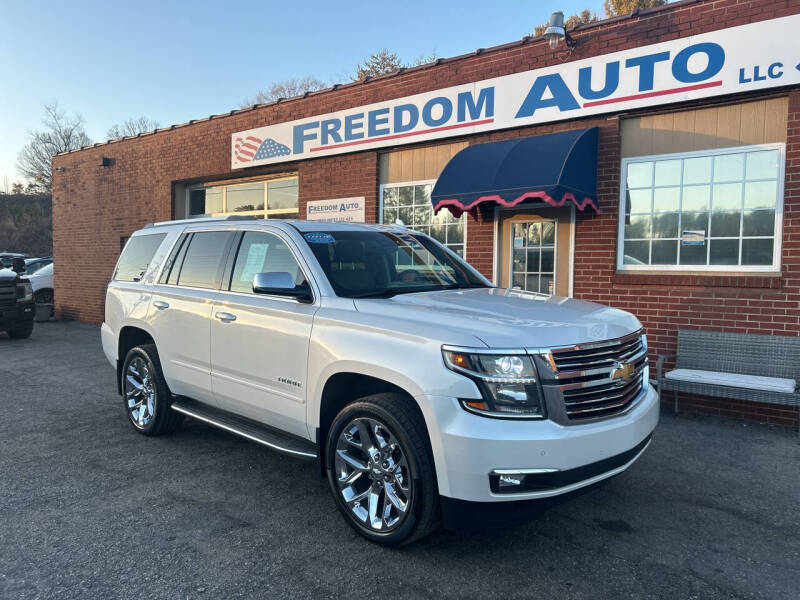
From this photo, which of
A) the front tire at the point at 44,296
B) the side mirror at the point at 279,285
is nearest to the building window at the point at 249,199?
the front tire at the point at 44,296

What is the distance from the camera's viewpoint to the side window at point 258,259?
14.2 feet

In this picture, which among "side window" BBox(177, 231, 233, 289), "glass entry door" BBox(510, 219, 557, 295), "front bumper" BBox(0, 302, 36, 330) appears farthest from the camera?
"front bumper" BBox(0, 302, 36, 330)

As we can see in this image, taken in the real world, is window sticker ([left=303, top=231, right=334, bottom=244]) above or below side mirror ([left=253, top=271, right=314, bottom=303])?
above

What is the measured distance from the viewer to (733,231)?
695 centimetres

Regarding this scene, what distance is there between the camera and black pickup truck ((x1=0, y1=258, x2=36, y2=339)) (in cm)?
1259

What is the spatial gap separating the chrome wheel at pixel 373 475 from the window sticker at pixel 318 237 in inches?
55.4

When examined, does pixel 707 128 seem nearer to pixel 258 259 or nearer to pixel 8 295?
pixel 258 259

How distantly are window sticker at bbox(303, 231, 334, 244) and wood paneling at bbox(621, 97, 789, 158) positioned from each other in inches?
192

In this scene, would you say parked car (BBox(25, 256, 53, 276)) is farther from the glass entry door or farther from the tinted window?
the glass entry door

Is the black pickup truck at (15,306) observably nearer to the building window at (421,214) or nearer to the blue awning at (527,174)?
the building window at (421,214)

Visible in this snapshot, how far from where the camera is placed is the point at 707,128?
23.1 feet

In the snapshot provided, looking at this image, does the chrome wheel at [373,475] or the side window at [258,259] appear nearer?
the chrome wheel at [373,475]

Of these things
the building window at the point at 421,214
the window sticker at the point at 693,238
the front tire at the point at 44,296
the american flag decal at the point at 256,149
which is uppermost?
the american flag decal at the point at 256,149

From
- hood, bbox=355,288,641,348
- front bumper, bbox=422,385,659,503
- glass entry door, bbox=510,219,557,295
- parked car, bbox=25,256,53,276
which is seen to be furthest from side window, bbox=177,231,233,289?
parked car, bbox=25,256,53,276
